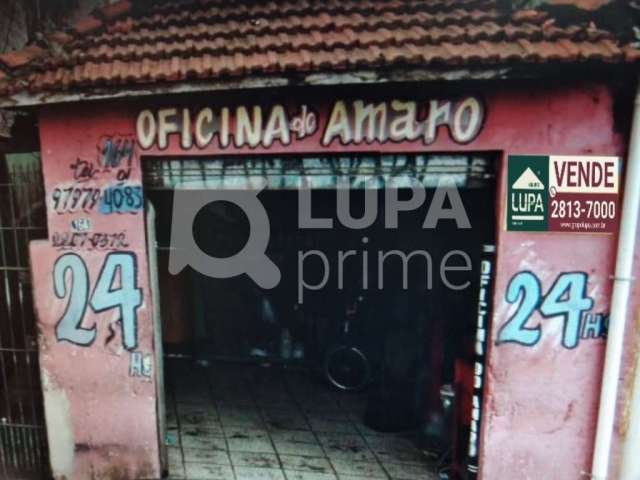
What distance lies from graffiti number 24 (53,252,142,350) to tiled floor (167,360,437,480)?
69.6 inches

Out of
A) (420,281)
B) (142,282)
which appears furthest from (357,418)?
(142,282)

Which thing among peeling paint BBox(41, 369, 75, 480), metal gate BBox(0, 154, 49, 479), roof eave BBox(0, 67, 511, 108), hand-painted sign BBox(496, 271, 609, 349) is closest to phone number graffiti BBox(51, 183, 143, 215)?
metal gate BBox(0, 154, 49, 479)

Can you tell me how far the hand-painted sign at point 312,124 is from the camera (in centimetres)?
Result: 393

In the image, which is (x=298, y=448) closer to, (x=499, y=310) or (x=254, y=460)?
→ (x=254, y=460)

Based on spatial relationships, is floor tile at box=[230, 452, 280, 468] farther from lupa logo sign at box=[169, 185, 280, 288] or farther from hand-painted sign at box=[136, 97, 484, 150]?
hand-painted sign at box=[136, 97, 484, 150]

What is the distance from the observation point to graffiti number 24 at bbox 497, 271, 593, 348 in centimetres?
402

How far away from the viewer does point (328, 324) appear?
7.41 m

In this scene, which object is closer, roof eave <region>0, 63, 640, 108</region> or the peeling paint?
roof eave <region>0, 63, 640, 108</region>

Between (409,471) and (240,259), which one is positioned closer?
(409,471)

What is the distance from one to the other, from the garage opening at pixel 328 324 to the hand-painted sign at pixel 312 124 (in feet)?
0.65

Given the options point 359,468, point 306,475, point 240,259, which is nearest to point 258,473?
point 306,475

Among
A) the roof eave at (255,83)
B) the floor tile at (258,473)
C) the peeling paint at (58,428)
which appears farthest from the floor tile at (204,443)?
the roof eave at (255,83)

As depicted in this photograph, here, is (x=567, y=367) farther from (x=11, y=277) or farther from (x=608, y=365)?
(x=11, y=277)

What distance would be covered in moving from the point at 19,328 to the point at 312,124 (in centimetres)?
380
